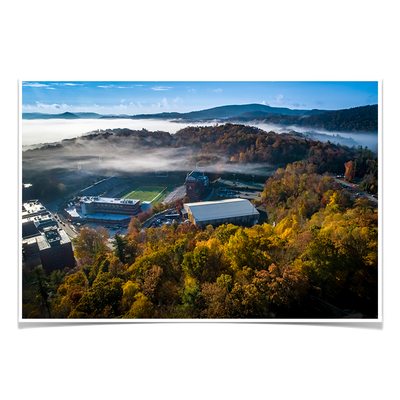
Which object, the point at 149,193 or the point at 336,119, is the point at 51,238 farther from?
the point at 336,119

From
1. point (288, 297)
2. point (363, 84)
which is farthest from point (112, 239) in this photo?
point (363, 84)

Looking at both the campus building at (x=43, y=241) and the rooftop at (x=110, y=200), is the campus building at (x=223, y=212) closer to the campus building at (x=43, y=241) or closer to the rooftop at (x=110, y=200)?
the rooftop at (x=110, y=200)

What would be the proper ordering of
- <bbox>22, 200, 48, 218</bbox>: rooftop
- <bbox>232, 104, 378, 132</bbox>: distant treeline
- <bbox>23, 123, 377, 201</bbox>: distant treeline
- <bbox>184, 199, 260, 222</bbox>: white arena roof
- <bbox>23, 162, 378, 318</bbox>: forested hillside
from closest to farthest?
<bbox>23, 162, 378, 318</bbox>: forested hillside, <bbox>232, 104, 378, 132</bbox>: distant treeline, <bbox>22, 200, 48, 218</bbox>: rooftop, <bbox>23, 123, 377, 201</bbox>: distant treeline, <bbox>184, 199, 260, 222</bbox>: white arena roof

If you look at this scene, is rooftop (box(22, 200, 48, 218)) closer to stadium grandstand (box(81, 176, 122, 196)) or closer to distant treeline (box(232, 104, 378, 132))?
stadium grandstand (box(81, 176, 122, 196))

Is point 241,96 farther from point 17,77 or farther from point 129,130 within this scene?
point 17,77

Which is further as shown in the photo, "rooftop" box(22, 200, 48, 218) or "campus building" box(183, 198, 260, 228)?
"campus building" box(183, 198, 260, 228)

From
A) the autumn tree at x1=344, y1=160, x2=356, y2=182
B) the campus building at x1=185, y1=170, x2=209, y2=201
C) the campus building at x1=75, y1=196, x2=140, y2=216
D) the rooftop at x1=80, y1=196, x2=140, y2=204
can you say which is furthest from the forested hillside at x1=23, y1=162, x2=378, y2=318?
the campus building at x1=185, y1=170, x2=209, y2=201

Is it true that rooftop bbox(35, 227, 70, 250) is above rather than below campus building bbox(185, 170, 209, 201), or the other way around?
below
